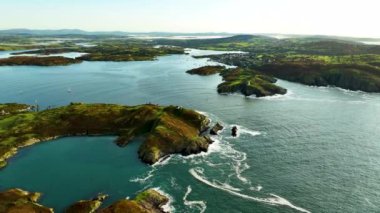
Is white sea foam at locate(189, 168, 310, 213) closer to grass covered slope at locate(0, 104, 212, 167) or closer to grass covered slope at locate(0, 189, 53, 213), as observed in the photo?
grass covered slope at locate(0, 104, 212, 167)

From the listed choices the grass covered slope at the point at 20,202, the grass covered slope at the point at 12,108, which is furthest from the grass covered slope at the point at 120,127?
the grass covered slope at the point at 20,202

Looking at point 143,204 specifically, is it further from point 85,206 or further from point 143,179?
point 143,179

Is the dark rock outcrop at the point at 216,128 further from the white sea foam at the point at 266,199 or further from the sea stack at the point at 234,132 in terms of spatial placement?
the white sea foam at the point at 266,199

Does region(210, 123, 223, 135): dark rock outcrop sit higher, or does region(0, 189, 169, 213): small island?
region(210, 123, 223, 135): dark rock outcrop

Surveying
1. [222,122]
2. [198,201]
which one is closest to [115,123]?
[222,122]

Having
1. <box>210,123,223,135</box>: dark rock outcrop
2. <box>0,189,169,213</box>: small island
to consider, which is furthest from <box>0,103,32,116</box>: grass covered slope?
<box>210,123,223,135</box>: dark rock outcrop

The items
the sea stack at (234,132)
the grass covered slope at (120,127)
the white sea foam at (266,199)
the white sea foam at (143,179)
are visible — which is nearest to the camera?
the white sea foam at (266,199)
